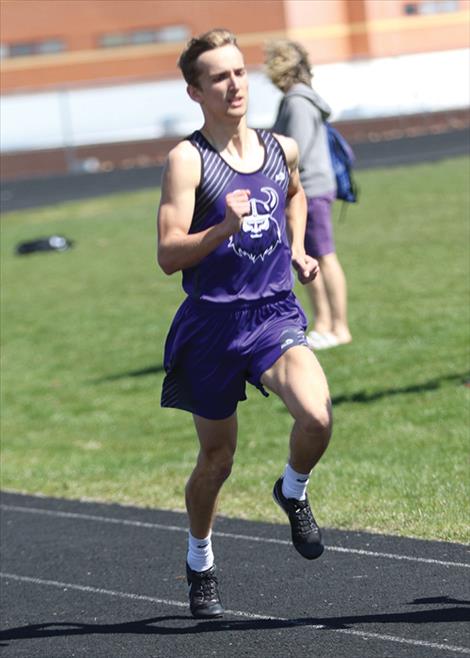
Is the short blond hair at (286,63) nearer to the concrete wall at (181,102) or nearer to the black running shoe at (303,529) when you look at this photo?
the black running shoe at (303,529)

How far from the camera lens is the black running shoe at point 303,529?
5629mm

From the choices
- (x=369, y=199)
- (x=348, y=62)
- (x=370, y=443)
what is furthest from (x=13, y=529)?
(x=348, y=62)

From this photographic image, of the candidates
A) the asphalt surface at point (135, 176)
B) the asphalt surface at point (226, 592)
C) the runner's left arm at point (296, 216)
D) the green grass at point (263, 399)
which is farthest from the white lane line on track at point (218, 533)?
the asphalt surface at point (135, 176)

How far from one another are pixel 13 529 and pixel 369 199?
1738 cm

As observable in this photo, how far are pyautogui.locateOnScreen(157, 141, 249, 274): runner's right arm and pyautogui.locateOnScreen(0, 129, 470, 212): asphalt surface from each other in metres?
26.3

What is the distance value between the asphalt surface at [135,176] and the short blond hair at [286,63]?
68.1ft

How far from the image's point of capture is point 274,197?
18.4 feet

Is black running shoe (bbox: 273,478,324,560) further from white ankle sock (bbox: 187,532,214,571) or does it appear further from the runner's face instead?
the runner's face

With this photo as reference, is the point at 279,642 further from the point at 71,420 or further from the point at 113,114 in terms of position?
the point at 113,114

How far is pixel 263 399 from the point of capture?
11.4m

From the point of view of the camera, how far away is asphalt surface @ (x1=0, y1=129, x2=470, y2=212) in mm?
33250

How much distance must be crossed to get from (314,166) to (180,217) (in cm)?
595

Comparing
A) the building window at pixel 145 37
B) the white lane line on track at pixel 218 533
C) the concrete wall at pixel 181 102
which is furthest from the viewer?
the building window at pixel 145 37

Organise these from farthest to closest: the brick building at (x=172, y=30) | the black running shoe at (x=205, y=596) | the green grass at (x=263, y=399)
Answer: the brick building at (x=172, y=30)
the green grass at (x=263, y=399)
the black running shoe at (x=205, y=596)
